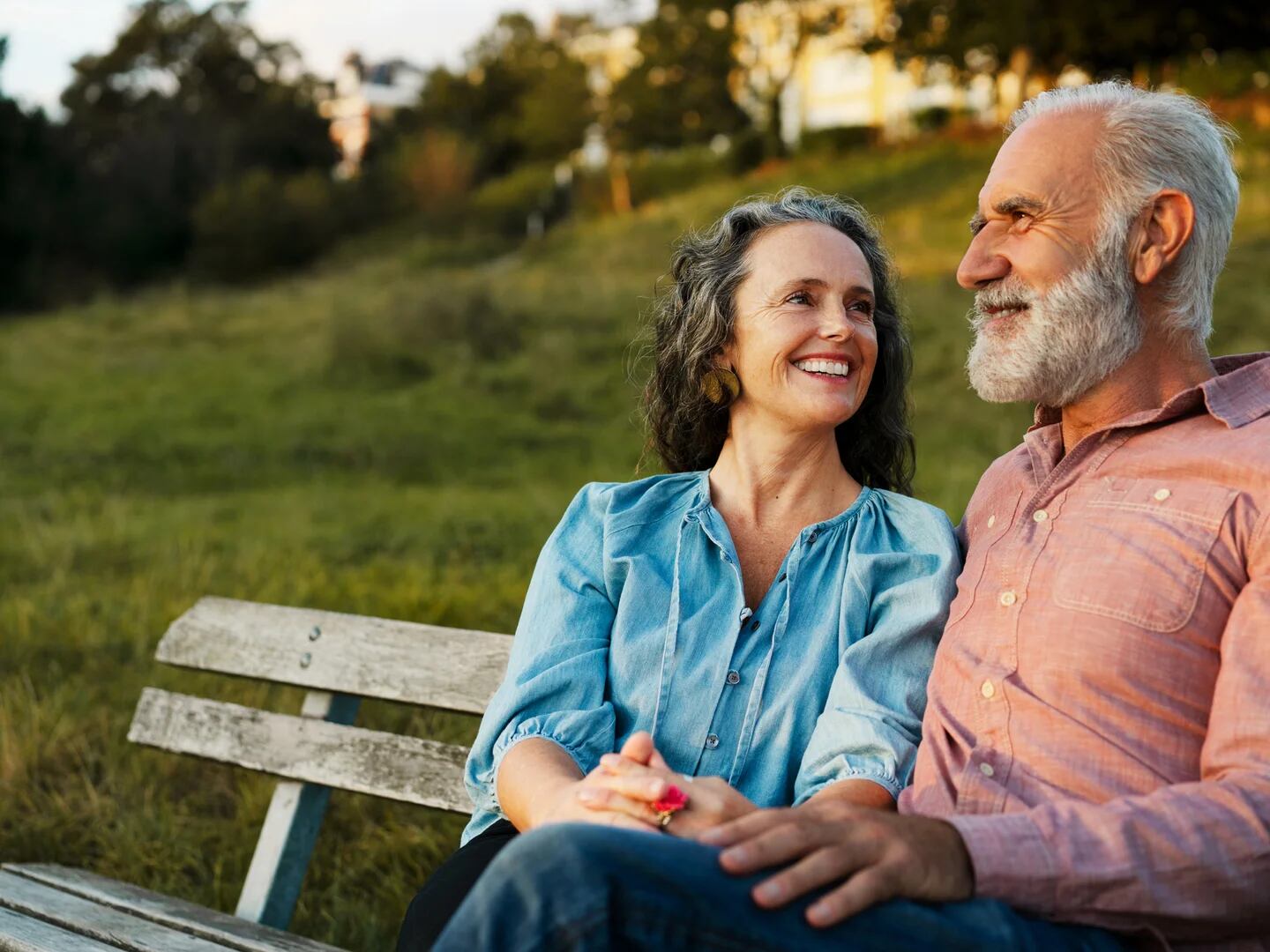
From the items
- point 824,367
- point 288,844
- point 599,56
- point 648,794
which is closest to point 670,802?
point 648,794

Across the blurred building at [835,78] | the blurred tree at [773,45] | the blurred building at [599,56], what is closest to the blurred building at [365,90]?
the blurred building at [599,56]

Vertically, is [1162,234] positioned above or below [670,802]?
above

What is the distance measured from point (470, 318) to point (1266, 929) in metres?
15.6

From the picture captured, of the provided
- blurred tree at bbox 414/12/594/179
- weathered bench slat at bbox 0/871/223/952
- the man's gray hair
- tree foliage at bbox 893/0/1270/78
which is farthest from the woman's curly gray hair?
blurred tree at bbox 414/12/594/179

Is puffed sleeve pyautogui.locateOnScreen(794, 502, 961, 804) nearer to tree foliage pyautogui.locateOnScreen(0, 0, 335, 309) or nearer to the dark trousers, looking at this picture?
the dark trousers

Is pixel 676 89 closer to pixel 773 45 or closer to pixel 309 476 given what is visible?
pixel 773 45

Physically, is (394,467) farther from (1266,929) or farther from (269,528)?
(1266,929)

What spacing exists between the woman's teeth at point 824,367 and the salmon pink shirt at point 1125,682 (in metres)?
0.44

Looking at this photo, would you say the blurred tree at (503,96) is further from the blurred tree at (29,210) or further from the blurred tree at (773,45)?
the blurred tree at (29,210)

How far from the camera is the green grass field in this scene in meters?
4.52

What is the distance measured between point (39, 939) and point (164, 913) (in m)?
0.41

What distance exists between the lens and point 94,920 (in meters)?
3.24

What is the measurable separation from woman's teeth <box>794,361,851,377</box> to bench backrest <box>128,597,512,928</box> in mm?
940

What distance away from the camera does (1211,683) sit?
2.39 m
